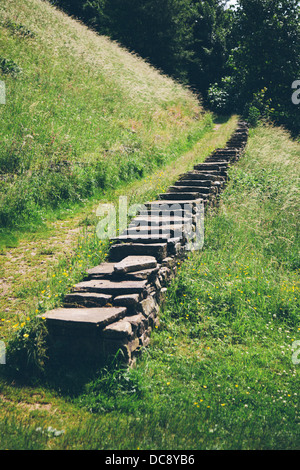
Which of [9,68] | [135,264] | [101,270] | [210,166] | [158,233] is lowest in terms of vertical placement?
[101,270]

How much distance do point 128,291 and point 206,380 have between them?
4.11 feet

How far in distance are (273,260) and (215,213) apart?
153 cm

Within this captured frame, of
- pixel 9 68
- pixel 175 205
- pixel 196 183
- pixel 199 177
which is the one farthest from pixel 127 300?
pixel 9 68

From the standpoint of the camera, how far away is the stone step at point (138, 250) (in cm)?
519

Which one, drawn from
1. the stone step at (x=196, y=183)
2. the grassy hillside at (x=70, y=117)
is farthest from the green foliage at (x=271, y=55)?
the stone step at (x=196, y=183)

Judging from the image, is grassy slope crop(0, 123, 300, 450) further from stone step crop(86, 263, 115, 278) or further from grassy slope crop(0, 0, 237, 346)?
grassy slope crop(0, 0, 237, 346)

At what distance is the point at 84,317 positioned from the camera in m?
3.90

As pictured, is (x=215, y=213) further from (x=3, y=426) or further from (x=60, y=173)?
(x=3, y=426)

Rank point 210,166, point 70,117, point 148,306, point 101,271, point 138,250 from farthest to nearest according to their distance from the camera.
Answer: point 70,117 < point 210,166 < point 138,250 < point 101,271 < point 148,306

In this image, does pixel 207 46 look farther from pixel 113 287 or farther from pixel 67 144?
pixel 113 287

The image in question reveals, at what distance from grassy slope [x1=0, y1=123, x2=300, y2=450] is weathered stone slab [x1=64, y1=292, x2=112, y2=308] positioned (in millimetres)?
757

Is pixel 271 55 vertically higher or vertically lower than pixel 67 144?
higher

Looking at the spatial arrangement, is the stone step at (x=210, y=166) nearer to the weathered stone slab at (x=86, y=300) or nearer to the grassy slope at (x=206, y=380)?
the grassy slope at (x=206, y=380)

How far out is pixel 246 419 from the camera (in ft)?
11.7
